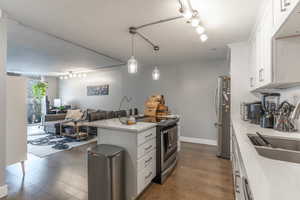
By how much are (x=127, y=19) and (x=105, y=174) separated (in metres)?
2.14

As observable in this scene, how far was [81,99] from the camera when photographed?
736cm

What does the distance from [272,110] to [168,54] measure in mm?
2673

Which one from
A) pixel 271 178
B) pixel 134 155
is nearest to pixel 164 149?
pixel 134 155

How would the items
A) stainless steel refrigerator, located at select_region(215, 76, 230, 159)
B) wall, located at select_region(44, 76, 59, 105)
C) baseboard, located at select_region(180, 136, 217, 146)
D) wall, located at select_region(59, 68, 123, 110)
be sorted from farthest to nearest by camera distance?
1. wall, located at select_region(44, 76, 59, 105)
2. wall, located at select_region(59, 68, 123, 110)
3. baseboard, located at select_region(180, 136, 217, 146)
4. stainless steel refrigerator, located at select_region(215, 76, 230, 159)

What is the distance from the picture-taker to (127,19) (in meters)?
2.16

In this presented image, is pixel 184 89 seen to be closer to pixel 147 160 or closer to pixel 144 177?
pixel 147 160

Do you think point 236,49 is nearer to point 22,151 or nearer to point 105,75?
point 22,151

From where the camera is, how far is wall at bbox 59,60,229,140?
4406 millimetres

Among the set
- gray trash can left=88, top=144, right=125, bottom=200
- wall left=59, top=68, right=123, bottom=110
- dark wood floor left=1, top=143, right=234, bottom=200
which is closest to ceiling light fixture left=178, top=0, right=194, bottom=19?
gray trash can left=88, top=144, right=125, bottom=200

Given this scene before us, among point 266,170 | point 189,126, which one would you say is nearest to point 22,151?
point 266,170

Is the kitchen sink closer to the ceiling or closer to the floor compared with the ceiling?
closer to the floor

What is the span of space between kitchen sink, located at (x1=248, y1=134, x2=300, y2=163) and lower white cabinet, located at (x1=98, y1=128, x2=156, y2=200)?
1.24 metres

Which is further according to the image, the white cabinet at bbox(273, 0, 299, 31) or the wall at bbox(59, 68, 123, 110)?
the wall at bbox(59, 68, 123, 110)

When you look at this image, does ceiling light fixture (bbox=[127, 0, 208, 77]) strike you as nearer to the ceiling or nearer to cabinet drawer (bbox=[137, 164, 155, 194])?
the ceiling
